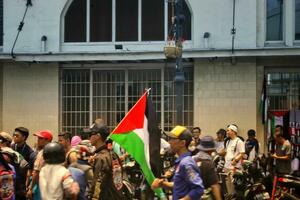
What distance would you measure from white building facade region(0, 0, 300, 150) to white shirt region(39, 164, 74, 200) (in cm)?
1108

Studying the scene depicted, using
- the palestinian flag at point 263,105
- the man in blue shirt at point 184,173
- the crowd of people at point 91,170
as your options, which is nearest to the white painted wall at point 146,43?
the palestinian flag at point 263,105

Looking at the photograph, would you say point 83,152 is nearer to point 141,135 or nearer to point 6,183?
point 141,135

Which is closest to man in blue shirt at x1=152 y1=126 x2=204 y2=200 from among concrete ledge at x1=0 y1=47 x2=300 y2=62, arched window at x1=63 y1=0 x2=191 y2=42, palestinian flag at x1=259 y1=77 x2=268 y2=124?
concrete ledge at x1=0 y1=47 x2=300 y2=62

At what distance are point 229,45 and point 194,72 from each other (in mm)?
1314

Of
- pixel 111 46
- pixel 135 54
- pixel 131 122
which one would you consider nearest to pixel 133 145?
pixel 131 122

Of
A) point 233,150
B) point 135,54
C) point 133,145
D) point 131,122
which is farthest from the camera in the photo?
point 135,54

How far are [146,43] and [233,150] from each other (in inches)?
234

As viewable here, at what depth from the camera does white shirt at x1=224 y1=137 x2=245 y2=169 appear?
1309 centimetres

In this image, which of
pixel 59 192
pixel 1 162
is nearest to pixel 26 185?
pixel 1 162

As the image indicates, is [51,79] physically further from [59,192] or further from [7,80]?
[59,192]

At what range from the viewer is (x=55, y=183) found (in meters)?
5.96

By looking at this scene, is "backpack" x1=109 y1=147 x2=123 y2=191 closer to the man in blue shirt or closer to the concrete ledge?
the man in blue shirt

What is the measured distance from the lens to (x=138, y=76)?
18094mm

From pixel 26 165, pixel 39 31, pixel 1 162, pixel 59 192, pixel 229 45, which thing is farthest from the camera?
pixel 39 31
